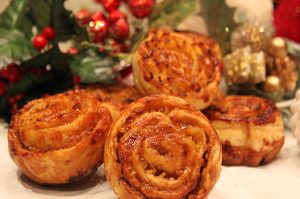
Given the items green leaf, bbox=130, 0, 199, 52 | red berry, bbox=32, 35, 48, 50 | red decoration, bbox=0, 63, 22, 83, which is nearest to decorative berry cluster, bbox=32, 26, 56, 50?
red berry, bbox=32, 35, 48, 50

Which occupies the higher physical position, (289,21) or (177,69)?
(177,69)

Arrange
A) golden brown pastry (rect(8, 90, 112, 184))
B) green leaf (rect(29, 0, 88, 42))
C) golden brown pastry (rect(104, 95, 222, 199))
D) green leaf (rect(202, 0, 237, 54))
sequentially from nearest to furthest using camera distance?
golden brown pastry (rect(104, 95, 222, 199)), golden brown pastry (rect(8, 90, 112, 184)), green leaf (rect(29, 0, 88, 42)), green leaf (rect(202, 0, 237, 54))

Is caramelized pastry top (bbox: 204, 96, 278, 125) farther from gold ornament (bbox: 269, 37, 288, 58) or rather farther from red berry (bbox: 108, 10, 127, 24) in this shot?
red berry (bbox: 108, 10, 127, 24)

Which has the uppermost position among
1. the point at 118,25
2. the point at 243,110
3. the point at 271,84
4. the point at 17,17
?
the point at 17,17

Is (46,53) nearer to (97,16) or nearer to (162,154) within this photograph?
(97,16)

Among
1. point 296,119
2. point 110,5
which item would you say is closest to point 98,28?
point 110,5

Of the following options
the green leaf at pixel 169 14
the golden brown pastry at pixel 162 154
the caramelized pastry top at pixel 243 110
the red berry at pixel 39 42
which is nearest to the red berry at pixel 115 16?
the green leaf at pixel 169 14

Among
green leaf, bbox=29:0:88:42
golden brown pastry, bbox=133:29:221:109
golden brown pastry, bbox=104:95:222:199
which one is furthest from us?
green leaf, bbox=29:0:88:42
